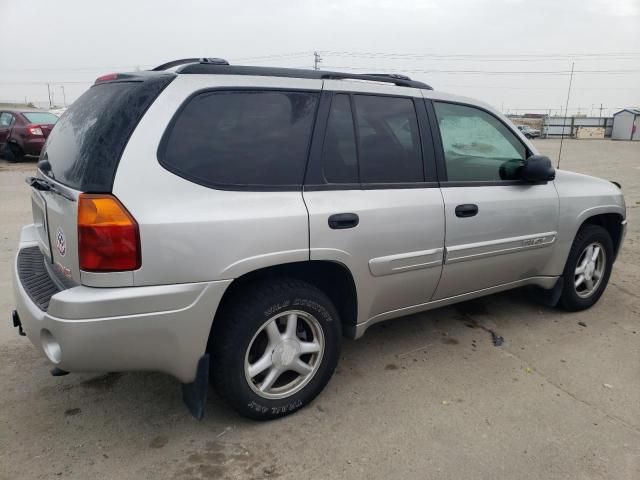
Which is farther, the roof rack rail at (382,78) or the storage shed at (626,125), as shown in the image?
the storage shed at (626,125)

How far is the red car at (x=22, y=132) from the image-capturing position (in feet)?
45.7

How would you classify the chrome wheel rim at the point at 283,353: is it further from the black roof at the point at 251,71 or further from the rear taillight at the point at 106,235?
the black roof at the point at 251,71

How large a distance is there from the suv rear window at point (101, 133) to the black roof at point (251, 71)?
16 cm

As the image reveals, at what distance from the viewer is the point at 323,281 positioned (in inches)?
117

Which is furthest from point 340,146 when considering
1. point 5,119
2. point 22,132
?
point 5,119

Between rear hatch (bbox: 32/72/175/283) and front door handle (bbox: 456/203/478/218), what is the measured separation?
1887 millimetres

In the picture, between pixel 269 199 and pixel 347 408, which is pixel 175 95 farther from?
pixel 347 408

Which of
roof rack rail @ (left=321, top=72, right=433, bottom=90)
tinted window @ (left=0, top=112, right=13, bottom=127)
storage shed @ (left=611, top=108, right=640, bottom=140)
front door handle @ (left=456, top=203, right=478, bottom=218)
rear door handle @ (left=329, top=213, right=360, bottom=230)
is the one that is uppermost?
roof rack rail @ (left=321, top=72, right=433, bottom=90)

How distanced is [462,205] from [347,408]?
1443 millimetres

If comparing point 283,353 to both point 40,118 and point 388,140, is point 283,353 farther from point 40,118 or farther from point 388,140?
point 40,118

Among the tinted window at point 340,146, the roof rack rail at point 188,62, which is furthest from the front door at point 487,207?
the roof rack rail at point 188,62

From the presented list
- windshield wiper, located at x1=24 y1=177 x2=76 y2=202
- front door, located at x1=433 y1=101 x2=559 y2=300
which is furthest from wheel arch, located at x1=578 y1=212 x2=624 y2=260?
windshield wiper, located at x1=24 y1=177 x2=76 y2=202

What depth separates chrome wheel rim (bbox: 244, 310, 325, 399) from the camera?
2662mm

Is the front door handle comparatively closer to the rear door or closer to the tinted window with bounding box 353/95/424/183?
the rear door
